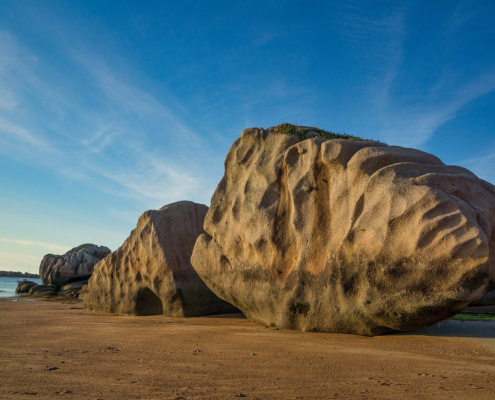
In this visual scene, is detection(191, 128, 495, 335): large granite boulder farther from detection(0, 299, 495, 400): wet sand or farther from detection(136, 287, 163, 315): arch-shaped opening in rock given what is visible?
detection(136, 287, 163, 315): arch-shaped opening in rock

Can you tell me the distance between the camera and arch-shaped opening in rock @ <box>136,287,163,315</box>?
1319 centimetres

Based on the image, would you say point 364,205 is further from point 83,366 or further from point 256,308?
point 83,366

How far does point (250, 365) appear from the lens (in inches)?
194

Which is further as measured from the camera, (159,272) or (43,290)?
(43,290)

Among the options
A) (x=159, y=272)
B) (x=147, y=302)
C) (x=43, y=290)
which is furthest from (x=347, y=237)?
(x=43, y=290)

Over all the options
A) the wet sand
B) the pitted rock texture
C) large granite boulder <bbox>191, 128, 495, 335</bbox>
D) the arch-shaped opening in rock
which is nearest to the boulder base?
the pitted rock texture

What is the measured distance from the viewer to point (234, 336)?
751 centimetres

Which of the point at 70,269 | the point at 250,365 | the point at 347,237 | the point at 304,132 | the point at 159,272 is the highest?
the point at 304,132

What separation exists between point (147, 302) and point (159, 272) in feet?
5.42

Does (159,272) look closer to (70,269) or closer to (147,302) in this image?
(147,302)

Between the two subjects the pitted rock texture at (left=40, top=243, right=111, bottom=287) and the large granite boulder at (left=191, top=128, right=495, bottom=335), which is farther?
the pitted rock texture at (left=40, top=243, right=111, bottom=287)

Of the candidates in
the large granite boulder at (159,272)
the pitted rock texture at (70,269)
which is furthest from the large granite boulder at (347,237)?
the pitted rock texture at (70,269)

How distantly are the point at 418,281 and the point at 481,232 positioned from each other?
109 cm

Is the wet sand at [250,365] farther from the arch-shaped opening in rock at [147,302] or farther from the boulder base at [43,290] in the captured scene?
the boulder base at [43,290]
